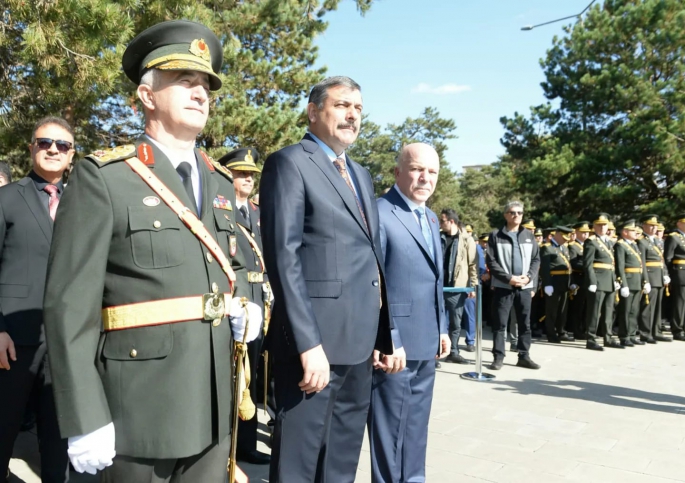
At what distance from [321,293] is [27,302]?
5.99 ft

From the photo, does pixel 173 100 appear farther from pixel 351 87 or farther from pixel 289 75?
pixel 289 75

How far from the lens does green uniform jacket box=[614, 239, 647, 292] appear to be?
9.42 metres

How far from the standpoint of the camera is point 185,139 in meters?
1.94

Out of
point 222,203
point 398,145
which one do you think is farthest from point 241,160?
point 398,145

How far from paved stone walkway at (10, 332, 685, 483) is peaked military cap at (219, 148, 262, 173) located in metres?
2.14

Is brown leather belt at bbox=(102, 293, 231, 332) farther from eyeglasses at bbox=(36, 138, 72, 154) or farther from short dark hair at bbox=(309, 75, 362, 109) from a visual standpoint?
eyeglasses at bbox=(36, 138, 72, 154)

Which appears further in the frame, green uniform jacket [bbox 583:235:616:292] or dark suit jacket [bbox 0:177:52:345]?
green uniform jacket [bbox 583:235:616:292]

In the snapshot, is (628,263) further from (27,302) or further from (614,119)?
(614,119)

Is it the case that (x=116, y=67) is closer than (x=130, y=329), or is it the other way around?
(x=130, y=329)

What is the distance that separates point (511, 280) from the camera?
720 centimetres

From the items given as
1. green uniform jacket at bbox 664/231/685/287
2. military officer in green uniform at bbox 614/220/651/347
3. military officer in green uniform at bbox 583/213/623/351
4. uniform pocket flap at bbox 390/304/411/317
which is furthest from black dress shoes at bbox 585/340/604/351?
uniform pocket flap at bbox 390/304/411/317

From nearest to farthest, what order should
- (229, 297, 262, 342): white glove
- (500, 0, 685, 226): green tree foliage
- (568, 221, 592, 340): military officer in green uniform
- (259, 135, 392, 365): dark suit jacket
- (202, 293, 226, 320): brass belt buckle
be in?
1. (202, 293, 226, 320): brass belt buckle
2. (229, 297, 262, 342): white glove
3. (259, 135, 392, 365): dark suit jacket
4. (568, 221, 592, 340): military officer in green uniform
5. (500, 0, 685, 226): green tree foliage

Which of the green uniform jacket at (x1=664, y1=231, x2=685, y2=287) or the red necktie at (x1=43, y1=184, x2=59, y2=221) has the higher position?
the red necktie at (x1=43, y1=184, x2=59, y2=221)

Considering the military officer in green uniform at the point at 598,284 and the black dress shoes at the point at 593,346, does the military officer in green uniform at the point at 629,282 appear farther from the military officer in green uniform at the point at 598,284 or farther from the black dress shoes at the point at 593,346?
the black dress shoes at the point at 593,346
